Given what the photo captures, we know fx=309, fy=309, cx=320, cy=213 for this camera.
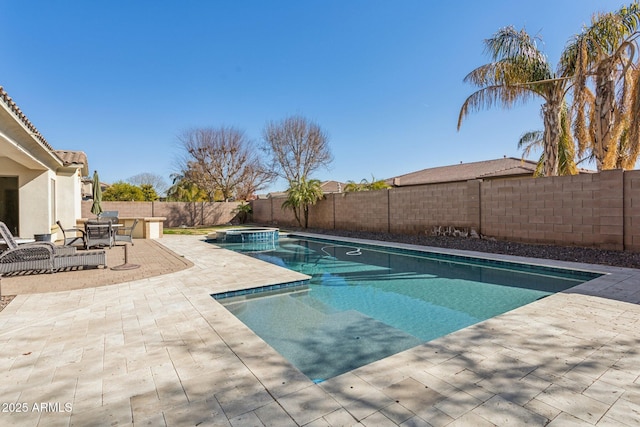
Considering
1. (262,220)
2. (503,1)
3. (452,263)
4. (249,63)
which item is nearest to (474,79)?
(503,1)

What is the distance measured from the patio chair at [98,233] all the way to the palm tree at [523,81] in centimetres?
1324

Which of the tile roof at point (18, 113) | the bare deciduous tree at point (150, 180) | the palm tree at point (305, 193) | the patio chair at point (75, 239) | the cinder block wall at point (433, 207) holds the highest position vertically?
the bare deciduous tree at point (150, 180)

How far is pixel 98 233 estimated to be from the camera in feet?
31.9

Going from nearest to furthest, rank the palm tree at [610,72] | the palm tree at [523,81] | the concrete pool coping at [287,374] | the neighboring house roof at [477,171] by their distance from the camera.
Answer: the concrete pool coping at [287,374] < the palm tree at [610,72] < the palm tree at [523,81] < the neighboring house roof at [477,171]

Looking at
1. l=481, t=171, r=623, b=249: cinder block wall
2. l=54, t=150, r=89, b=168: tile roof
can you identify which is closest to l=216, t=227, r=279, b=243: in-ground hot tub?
l=54, t=150, r=89, b=168: tile roof

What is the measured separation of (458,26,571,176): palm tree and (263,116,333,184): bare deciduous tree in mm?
16105

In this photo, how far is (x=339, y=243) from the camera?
1326 cm

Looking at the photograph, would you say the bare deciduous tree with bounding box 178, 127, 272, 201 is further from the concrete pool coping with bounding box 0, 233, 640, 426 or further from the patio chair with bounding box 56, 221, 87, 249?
the concrete pool coping with bounding box 0, 233, 640, 426

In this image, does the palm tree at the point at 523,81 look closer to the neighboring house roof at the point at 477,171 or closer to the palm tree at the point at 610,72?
the palm tree at the point at 610,72

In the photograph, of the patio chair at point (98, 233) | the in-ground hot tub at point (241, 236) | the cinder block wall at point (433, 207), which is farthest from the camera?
the in-ground hot tub at point (241, 236)

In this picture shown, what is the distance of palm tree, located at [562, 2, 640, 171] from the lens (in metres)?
8.51

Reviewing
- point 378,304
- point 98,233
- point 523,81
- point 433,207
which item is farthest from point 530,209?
point 98,233

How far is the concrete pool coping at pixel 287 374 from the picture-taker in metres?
2.13

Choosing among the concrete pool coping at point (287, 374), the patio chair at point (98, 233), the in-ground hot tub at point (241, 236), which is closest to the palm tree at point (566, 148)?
the concrete pool coping at point (287, 374)
